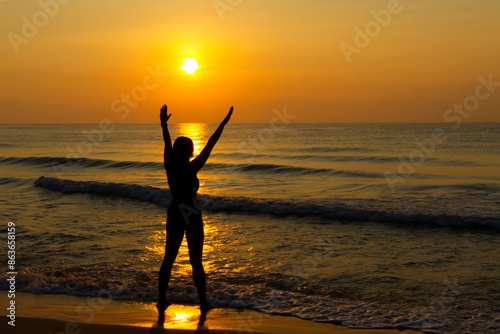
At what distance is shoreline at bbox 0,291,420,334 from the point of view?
5.16m

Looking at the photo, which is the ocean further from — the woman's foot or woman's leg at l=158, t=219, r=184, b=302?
woman's leg at l=158, t=219, r=184, b=302

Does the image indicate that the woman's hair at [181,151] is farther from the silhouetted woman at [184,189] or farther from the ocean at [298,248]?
the ocean at [298,248]

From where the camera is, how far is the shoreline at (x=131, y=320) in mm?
5164

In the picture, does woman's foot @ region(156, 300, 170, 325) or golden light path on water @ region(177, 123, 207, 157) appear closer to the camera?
woman's foot @ region(156, 300, 170, 325)

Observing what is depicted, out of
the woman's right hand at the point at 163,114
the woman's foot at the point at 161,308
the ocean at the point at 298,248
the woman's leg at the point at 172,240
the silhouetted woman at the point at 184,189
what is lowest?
the ocean at the point at 298,248

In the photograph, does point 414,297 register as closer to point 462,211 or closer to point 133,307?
point 133,307

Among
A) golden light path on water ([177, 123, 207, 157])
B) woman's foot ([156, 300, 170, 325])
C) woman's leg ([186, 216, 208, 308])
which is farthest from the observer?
golden light path on water ([177, 123, 207, 157])

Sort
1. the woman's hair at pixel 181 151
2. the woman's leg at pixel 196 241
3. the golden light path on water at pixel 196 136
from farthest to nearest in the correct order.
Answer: the golden light path on water at pixel 196 136, the woman's leg at pixel 196 241, the woman's hair at pixel 181 151

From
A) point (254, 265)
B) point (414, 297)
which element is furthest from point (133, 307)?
point (414, 297)

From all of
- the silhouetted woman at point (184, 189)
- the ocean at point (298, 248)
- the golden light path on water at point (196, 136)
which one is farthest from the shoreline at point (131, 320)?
the golden light path on water at point (196, 136)

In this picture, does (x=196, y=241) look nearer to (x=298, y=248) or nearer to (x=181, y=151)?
(x=181, y=151)

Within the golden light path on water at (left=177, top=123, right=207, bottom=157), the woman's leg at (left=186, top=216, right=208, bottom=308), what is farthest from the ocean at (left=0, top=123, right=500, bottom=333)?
the golden light path on water at (left=177, top=123, right=207, bottom=157)

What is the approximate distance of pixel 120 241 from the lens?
10.0 m

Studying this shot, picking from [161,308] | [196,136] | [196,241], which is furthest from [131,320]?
[196,136]
